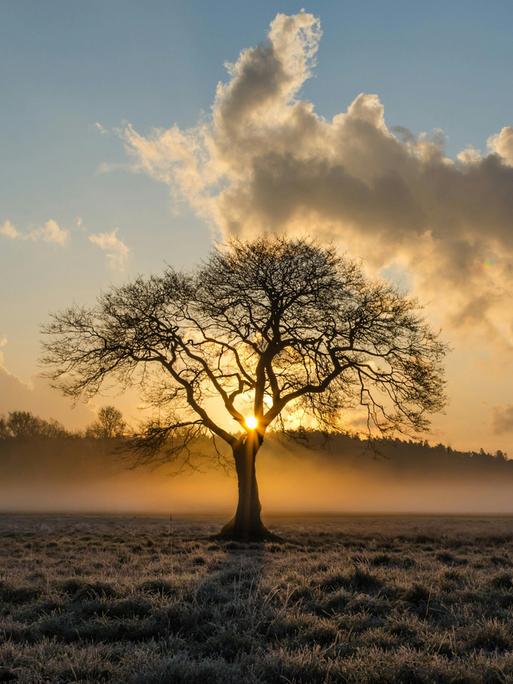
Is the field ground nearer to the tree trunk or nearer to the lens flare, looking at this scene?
the tree trunk

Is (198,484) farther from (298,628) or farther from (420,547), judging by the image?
(298,628)

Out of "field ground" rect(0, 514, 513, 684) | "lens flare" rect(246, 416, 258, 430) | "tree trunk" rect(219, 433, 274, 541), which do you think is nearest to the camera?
"field ground" rect(0, 514, 513, 684)

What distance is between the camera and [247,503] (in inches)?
1072

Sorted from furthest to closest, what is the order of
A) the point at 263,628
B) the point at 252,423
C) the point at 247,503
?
the point at 252,423 → the point at 247,503 → the point at 263,628

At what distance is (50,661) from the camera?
5.85m

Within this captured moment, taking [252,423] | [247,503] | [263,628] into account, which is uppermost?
[252,423]

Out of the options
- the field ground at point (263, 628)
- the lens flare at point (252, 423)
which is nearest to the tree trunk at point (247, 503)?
the lens flare at point (252, 423)

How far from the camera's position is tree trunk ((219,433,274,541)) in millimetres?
26406

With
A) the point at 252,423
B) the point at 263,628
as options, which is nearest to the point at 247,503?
the point at 252,423

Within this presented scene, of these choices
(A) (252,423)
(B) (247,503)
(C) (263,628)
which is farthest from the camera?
(A) (252,423)

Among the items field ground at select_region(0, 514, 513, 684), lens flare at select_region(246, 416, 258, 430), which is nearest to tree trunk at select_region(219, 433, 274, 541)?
lens flare at select_region(246, 416, 258, 430)

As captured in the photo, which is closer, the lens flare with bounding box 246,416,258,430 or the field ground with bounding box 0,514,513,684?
the field ground with bounding box 0,514,513,684

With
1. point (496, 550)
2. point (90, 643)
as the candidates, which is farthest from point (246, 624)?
point (496, 550)

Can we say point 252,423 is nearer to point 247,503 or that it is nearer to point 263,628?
point 247,503
